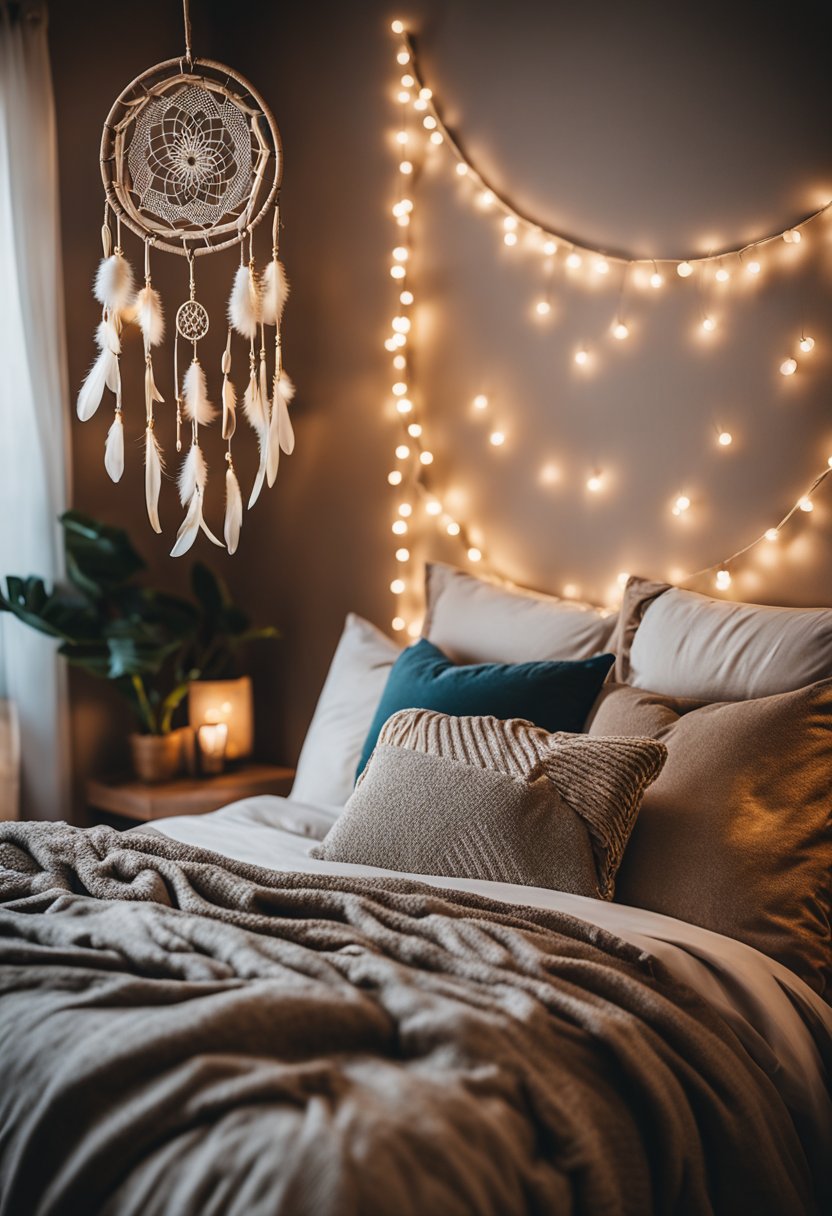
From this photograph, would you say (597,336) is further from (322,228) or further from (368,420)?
(322,228)

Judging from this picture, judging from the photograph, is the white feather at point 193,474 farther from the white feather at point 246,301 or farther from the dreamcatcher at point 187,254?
the white feather at point 246,301

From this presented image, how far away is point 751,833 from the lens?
1.86 m

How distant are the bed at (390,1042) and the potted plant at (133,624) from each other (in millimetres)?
1139

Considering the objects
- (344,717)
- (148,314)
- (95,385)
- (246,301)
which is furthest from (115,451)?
(344,717)

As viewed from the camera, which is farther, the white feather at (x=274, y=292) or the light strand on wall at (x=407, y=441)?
the light strand on wall at (x=407, y=441)

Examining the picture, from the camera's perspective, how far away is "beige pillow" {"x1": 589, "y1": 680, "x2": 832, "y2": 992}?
→ 5.96ft

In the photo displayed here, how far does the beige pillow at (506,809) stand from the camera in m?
1.88

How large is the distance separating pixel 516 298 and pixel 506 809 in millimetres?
1539

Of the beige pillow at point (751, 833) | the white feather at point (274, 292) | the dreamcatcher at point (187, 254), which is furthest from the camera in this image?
the white feather at point (274, 292)

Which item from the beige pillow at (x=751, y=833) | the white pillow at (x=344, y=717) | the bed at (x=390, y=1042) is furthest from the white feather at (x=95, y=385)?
the beige pillow at (x=751, y=833)

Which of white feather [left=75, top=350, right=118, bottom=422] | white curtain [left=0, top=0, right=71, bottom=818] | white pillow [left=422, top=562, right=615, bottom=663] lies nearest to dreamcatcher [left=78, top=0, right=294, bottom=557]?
white feather [left=75, top=350, right=118, bottom=422]

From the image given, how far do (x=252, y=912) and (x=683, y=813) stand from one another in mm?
770

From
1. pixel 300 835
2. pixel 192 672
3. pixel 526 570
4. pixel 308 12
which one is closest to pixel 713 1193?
pixel 300 835

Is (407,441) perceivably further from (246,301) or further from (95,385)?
(95,385)
